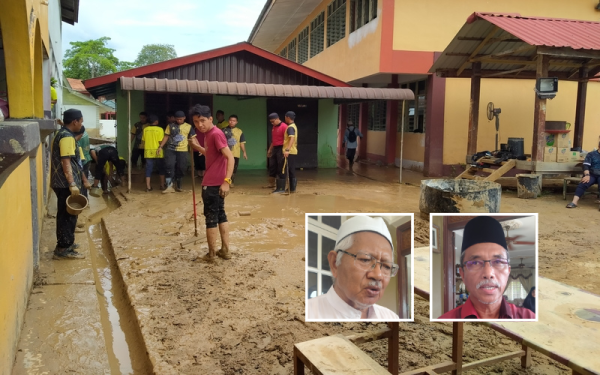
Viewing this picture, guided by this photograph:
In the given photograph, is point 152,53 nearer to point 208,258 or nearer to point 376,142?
point 376,142

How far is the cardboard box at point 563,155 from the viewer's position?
35.7 ft

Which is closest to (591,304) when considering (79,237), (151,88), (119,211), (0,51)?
(79,237)

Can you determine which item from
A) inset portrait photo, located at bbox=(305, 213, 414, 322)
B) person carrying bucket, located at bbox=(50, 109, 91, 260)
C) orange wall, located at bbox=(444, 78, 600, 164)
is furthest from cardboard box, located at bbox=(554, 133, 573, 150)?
inset portrait photo, located at bbox=(305, 213, 414, 322)

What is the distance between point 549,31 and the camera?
34.6 ft

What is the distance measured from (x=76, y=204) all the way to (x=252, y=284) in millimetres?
2472

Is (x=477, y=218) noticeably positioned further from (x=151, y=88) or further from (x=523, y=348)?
(x=151, y=88)

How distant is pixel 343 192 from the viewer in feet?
37.0

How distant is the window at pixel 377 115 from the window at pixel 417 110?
153cm

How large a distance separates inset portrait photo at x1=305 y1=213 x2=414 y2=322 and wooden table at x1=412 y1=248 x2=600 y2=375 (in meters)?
0.65

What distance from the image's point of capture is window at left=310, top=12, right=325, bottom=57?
20.7m

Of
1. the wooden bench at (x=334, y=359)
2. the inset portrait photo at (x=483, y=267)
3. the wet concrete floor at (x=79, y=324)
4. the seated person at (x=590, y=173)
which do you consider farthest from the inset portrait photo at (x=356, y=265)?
the seated person at (x=590, y=173)

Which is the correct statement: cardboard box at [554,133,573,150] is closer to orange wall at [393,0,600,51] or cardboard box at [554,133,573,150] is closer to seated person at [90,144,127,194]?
orange wall at [393,0,600,51]

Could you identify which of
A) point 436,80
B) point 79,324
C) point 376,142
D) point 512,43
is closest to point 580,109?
point 512,43

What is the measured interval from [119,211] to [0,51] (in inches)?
121
